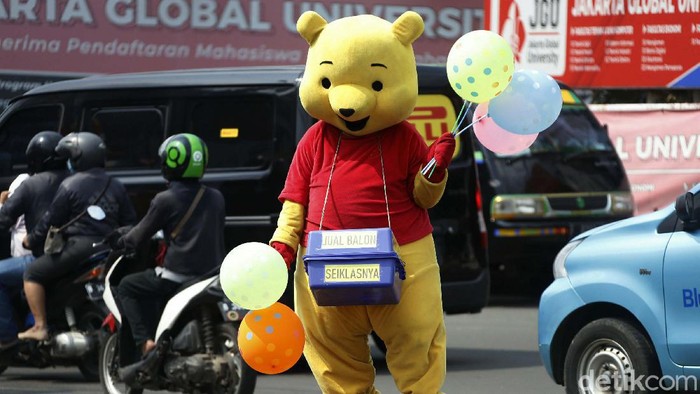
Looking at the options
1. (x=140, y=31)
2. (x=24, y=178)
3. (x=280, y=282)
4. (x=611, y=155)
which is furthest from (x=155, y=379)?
(x=140, y=31)

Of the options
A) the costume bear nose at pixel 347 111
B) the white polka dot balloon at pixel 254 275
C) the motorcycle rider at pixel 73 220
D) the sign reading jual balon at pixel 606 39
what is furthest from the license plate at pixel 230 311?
the sign reading jual balon at pixel 606 39

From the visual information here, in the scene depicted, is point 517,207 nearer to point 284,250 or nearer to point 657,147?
point 657,147

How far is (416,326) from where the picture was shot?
612 cm

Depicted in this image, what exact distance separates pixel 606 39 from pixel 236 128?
35.3ft

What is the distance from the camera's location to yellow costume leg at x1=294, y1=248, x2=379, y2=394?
6.23 meters

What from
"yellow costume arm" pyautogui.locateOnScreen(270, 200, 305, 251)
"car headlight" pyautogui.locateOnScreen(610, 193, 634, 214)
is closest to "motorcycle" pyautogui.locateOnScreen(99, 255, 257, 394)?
"yellow costume arm" pyautogui.locateOnScreen(270, 200, 305, 251)

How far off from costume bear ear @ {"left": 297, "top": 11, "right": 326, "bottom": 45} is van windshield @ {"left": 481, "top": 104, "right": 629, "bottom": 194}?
8546 mm

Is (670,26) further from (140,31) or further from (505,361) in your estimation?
(505,361)

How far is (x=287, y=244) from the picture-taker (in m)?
6.23

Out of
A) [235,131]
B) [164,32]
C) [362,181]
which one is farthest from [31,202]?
[164,32]

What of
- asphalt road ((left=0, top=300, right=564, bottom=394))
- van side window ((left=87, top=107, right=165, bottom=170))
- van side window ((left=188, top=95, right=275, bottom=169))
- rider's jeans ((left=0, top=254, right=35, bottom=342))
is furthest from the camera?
van side window ((left=87, top=107, right=165, bottom=170))

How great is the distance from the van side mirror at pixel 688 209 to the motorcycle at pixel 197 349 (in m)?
2.53

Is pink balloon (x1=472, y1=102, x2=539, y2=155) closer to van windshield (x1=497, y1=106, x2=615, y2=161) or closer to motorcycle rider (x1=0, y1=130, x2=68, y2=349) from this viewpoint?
motorcycle rider (x1=0, y1=130, x2=68, y2=349)

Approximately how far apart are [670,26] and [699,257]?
516 inches
